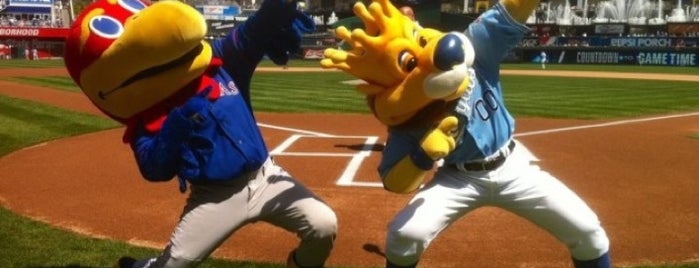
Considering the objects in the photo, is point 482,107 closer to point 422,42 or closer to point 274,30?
point 422,42

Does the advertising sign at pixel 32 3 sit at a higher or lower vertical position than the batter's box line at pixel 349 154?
lower

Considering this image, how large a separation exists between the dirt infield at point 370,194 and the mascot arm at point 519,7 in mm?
2028

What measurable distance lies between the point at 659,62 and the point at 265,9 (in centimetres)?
4039

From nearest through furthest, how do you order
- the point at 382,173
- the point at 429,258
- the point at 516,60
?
the point at 382,173, the point at 429,258, the point at 516,60

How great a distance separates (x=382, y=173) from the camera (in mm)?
3818

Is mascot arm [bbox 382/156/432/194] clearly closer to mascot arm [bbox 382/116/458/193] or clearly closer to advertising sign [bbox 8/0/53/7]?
mascot arm [bbox 382/116/458/193]

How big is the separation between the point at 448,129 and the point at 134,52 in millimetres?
1495

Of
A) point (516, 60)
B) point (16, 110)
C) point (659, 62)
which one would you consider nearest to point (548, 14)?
point (516, 60)

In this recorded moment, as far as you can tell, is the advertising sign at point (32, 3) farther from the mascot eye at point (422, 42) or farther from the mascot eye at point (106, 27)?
the mascot eye at point (422, 42)

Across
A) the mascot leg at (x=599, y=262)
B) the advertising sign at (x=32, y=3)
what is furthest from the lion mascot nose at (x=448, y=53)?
the advertising sign at (x=32, y=3)

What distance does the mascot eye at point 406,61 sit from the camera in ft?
11.4

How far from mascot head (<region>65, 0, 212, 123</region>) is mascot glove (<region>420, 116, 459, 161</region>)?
3.74ft

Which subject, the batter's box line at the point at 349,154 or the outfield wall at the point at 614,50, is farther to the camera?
the outfield wall at the point at 614,50

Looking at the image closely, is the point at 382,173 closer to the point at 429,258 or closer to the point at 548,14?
the point at 429,258
